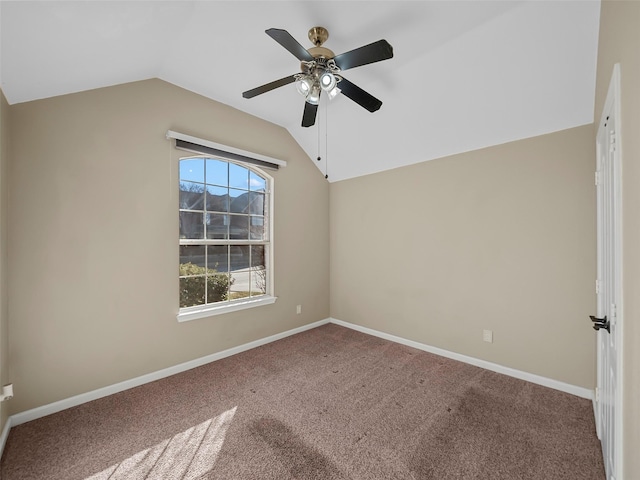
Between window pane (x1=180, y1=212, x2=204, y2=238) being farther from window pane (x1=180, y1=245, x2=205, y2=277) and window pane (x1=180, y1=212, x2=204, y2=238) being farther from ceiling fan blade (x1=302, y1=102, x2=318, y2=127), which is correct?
ceiling fan blade (x1=302, y1=102, x2=318, y2=127)

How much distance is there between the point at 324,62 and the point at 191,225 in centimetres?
212

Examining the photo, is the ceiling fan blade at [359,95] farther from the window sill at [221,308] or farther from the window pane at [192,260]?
the window sill at [221,308]

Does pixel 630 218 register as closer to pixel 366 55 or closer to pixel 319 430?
pixel 366 55

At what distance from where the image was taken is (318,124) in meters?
3.51

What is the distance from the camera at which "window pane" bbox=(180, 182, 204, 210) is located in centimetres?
297

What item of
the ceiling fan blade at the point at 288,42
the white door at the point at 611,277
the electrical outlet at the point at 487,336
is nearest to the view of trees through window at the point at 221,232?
the ceiling fan blade at the point at 288,42

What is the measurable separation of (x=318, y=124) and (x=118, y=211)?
238cm

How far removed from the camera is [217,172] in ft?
10.7

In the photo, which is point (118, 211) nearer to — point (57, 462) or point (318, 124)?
point (57, 462)

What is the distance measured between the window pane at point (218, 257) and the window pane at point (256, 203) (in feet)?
1.95

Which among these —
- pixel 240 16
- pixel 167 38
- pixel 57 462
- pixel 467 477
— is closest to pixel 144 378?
pixel 57 462

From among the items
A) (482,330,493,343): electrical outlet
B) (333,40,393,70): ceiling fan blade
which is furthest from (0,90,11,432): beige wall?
(482,330,493,343): electrical outlet

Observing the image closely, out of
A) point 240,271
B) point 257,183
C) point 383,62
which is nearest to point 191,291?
point 240,271

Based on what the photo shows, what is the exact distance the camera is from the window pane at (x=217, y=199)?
10.5 feet
